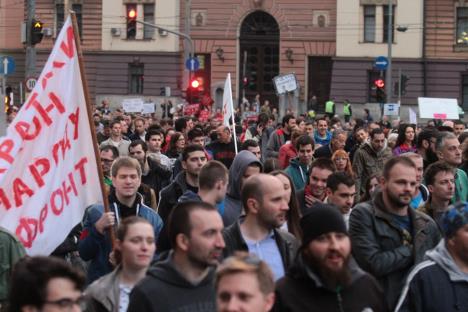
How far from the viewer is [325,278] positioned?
18.9ft

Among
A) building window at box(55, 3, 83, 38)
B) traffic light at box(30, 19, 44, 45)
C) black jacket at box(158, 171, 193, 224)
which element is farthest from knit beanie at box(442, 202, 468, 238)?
building window at box(55, 3, 83, 38)

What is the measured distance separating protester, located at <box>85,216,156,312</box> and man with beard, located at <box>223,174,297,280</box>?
21.7 inches

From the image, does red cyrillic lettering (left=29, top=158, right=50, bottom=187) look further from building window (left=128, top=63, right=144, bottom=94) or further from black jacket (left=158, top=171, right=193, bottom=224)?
building window (left=128, top=63, right=144, bottom=94)

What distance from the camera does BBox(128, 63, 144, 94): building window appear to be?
205 ft

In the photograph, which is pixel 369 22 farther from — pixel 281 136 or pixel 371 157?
pixel 371 157

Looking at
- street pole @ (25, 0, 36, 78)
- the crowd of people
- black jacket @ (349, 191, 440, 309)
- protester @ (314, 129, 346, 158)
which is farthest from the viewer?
street pole @ (25, 0, 36, 78)

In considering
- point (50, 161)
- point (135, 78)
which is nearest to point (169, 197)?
point (50, 161)

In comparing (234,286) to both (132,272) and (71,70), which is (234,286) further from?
(71,70)

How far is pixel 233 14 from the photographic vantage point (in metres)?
61.0

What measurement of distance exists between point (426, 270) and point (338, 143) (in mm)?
9368

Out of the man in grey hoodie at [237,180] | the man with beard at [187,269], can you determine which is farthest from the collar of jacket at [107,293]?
the man in grey hoodie at [237,180]

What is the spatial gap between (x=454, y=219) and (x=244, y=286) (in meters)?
2.04

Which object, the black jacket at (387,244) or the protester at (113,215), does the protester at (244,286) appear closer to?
the black jacket at (387,244)

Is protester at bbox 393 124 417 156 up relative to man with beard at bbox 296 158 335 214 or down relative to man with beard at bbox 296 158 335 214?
up
